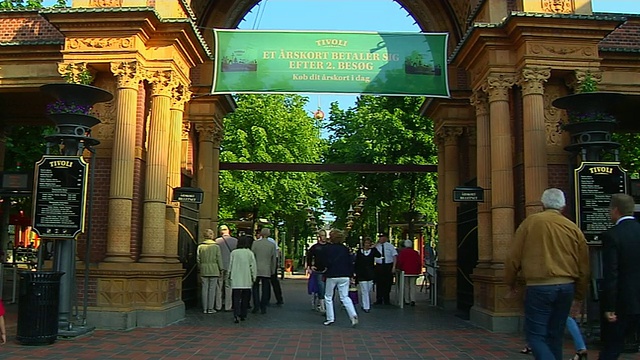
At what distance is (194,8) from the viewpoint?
52.9 feet

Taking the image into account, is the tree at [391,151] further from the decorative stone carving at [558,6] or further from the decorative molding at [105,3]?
the decorative molding at [105,3]

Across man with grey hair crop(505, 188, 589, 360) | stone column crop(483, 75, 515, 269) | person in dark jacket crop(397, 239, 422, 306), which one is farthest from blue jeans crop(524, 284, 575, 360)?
person in dark jacket crop(397, 239, 422, 306)

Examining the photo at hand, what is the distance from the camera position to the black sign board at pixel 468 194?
12.2m

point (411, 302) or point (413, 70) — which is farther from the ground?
point (413, 70)

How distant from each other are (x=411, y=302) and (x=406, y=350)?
766 centimetres

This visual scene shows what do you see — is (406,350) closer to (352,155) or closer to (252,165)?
(252,165)

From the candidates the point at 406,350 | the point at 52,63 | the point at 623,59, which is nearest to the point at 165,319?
the point at 406,350

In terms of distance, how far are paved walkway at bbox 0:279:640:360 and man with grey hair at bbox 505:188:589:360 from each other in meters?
2.80

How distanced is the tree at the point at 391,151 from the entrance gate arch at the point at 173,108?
12639 mm

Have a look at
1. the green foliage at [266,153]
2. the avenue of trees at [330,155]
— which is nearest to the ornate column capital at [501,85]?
the avenue of trees at [330,155]

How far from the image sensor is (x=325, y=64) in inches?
560

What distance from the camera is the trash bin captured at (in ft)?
28.9

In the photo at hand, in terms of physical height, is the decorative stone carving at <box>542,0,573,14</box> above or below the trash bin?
above

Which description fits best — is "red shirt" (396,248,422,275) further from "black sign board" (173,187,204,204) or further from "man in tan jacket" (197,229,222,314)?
"black sign board" (173,187,204,204)
